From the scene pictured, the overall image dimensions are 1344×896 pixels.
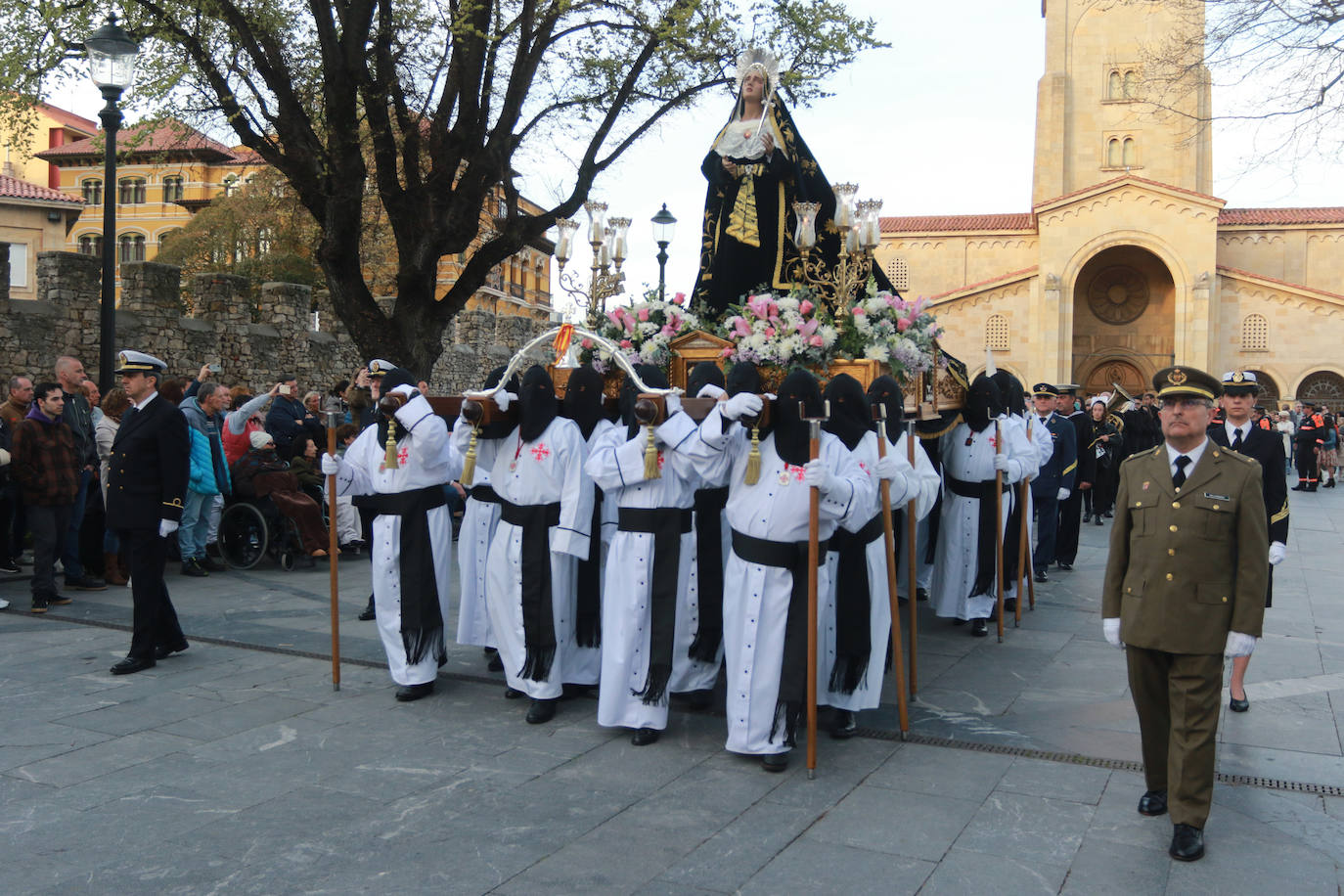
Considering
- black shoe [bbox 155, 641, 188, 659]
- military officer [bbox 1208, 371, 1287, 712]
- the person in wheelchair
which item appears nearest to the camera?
military officer [bbox 1208, 371, 1287, 712]

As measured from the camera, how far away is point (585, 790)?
4.86 m

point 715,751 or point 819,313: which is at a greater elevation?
point 819,313

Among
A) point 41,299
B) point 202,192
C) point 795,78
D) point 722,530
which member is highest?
point 202,192

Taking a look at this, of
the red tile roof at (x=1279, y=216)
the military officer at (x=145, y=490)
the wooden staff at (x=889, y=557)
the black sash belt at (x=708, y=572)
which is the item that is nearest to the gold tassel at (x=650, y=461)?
the black sash belt at (x=708, y=572)

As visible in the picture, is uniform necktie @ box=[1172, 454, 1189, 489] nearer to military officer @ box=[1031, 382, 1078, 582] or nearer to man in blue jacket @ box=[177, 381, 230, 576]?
military officer @ box=[1031, 382, 1078, 582]

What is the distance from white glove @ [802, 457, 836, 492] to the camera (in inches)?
196

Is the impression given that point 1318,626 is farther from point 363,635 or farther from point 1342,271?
point 1342,271

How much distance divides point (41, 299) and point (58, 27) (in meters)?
4.38

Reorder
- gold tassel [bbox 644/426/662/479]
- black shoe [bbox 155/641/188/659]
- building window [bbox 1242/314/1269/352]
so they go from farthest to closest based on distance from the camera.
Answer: building window [bbox 1242/314/1269/352]
black shoe [bbox 155/641/188/659]
gold tassel [bbox 644/426/662/479]

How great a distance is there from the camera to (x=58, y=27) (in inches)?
529

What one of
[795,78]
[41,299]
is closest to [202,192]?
[41,299]

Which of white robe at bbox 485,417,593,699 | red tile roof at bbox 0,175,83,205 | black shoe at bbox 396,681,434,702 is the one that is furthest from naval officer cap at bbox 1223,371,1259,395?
red tile roof at bbox 0,175,83,205

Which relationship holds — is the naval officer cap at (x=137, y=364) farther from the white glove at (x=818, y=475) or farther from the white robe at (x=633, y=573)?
the white glove at (x=818, y=475)

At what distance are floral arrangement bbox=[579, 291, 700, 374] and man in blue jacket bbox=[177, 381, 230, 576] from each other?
4.76 metres
